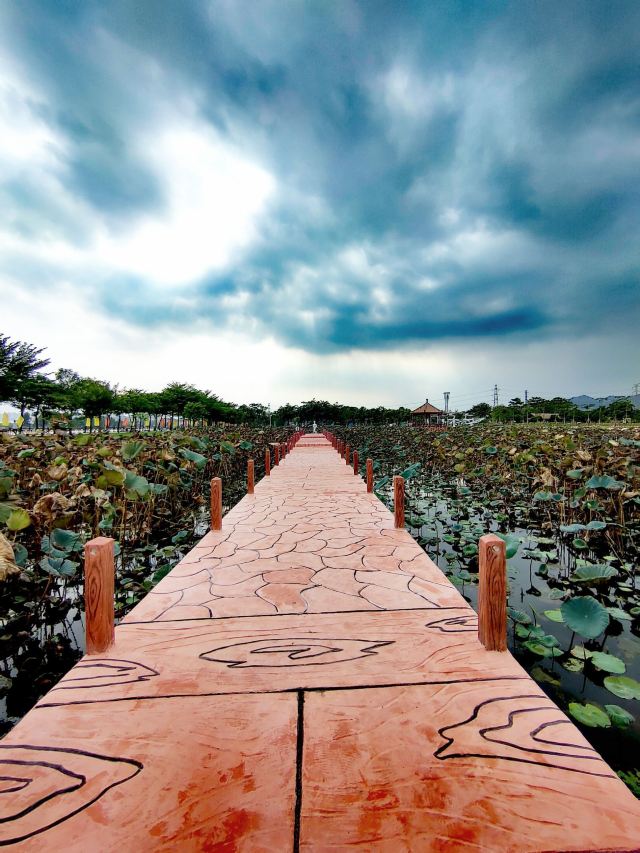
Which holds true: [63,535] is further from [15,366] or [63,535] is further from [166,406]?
[166,406]

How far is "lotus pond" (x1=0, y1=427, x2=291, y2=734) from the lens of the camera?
9.59ft

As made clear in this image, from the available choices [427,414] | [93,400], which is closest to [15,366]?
[93,400]

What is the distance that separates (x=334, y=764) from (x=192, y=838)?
54 cm

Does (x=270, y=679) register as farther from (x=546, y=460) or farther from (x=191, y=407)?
(x=191, y=407)

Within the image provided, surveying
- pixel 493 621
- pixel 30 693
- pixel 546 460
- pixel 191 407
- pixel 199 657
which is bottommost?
pixel 30 693

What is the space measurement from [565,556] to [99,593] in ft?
17.2

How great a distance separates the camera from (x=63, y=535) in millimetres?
3504

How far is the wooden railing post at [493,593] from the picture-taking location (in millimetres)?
2229

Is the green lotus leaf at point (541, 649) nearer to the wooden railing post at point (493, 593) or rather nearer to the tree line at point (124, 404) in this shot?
the wooden railing post at point (493, 593)

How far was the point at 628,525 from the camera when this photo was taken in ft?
18.2

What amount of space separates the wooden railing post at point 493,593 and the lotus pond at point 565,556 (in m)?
0.56

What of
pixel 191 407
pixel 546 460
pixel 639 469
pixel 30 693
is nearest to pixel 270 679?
pixel 30 693

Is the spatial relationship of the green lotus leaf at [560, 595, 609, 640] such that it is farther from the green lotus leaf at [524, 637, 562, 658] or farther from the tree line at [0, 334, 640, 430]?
the tree line at [0, 334, 640, 430]

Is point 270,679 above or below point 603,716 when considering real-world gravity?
above
